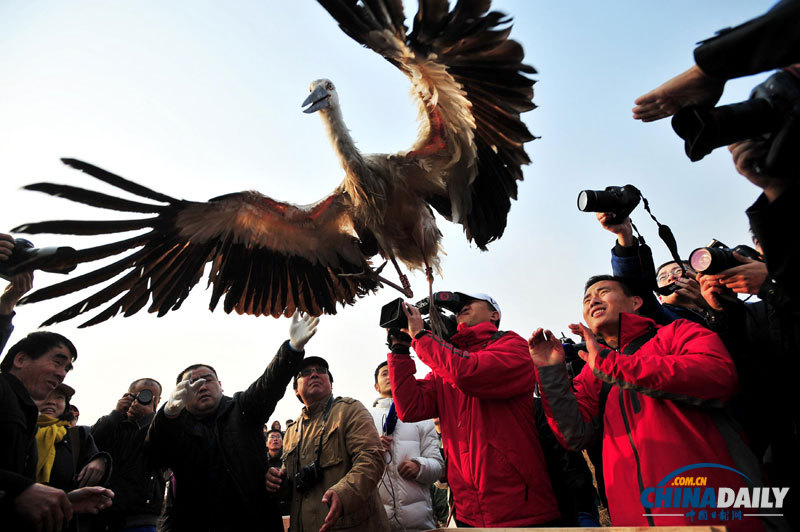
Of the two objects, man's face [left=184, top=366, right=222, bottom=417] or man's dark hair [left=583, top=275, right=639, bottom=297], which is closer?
man's dark hair [left=583, top=275, right=639, bottom=297]

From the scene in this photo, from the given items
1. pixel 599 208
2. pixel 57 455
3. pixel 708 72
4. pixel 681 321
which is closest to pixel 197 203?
pixel 57 455

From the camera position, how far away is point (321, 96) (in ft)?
15.0

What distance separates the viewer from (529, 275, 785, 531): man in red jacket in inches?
80.0

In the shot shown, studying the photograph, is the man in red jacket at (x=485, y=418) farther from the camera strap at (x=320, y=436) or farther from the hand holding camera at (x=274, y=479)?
the hand holding camera at (x=274, y=479)

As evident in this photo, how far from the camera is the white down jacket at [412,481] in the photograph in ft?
12.8

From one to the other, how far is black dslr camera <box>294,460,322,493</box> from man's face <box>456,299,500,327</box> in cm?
138

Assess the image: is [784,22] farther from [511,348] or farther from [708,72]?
[511,348]

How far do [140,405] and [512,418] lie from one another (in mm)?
3355

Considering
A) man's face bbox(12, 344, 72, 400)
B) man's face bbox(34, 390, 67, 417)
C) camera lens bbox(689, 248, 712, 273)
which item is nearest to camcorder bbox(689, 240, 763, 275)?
camera lens bbox(689, 248, 712, 273)

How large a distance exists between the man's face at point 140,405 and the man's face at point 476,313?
294 cm

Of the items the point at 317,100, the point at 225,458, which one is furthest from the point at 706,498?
the point at 317,100

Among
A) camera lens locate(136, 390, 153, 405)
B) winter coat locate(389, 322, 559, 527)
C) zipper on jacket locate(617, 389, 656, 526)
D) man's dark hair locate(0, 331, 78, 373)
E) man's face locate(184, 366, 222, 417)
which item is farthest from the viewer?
camera lens locate(136, 390, 153, 405)

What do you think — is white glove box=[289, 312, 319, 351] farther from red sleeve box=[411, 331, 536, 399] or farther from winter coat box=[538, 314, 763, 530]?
winter coat box=[538, 314, 763, 530]

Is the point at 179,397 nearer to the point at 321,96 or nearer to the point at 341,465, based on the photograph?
the point at 341,465
